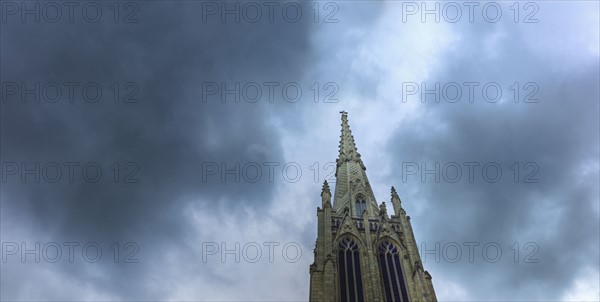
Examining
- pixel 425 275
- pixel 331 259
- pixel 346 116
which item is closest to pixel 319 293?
pixel 331 259

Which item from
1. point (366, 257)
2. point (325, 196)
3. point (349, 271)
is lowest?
point (349, 271)

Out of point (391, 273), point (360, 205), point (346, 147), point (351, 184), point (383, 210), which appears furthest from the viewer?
point (346, 147)

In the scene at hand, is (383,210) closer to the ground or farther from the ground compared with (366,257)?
farther from the ground

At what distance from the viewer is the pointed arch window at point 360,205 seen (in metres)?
56.1

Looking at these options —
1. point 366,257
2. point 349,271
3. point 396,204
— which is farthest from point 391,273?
point 396,204

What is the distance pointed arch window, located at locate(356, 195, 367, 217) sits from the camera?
184 ft

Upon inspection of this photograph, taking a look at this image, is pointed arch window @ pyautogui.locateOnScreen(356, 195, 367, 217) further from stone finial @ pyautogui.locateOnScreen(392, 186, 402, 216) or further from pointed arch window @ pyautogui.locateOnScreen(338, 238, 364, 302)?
pointed arch window @ pyautogui.locateOnScreen(338, 238, 364, 302)

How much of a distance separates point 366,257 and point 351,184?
646 inches

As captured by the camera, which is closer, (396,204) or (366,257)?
(366,257)

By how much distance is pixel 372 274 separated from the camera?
4319 cm

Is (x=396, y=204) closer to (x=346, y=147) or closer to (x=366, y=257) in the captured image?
(x=366, y=257)

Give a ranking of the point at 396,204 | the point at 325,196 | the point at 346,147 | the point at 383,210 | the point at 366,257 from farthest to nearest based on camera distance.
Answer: the point at 346,147
the point at 325,196
the point at 396,204
the point at 383,210
the point at 366,257

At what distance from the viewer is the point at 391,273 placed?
148ft

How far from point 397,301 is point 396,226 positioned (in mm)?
10267
